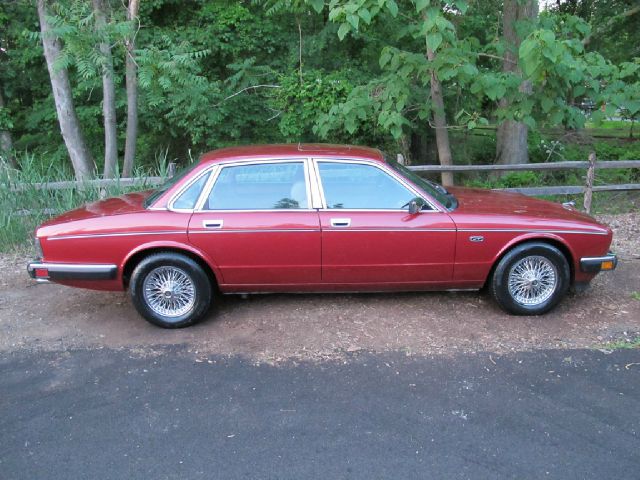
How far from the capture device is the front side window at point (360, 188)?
4961mm

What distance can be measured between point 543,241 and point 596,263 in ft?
1.64

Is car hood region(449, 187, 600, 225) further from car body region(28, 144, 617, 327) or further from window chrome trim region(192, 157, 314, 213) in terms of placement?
window chrome trim region(192, 157, 314, 213)

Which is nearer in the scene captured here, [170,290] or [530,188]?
[170,290]

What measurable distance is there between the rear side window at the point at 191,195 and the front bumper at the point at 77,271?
2.48ft

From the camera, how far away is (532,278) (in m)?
4.98

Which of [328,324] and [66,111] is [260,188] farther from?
[66,111]

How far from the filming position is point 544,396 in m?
3.80

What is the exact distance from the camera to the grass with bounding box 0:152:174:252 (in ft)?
25.4

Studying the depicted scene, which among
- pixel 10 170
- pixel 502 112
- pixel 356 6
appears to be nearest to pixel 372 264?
pixel 356 6

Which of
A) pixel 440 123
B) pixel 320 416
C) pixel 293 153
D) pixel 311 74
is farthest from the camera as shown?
pixel 311 74

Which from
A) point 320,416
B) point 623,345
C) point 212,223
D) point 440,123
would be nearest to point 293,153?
point 212,223

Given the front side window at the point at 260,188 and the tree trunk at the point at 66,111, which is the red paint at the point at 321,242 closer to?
the front side window at the point at 260,188

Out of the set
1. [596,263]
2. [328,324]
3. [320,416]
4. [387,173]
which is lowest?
[320,416]

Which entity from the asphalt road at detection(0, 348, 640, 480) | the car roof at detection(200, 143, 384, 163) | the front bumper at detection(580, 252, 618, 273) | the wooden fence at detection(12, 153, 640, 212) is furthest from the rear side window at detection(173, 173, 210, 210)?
the wooden fence at detection(12, 153, 640, 212)
